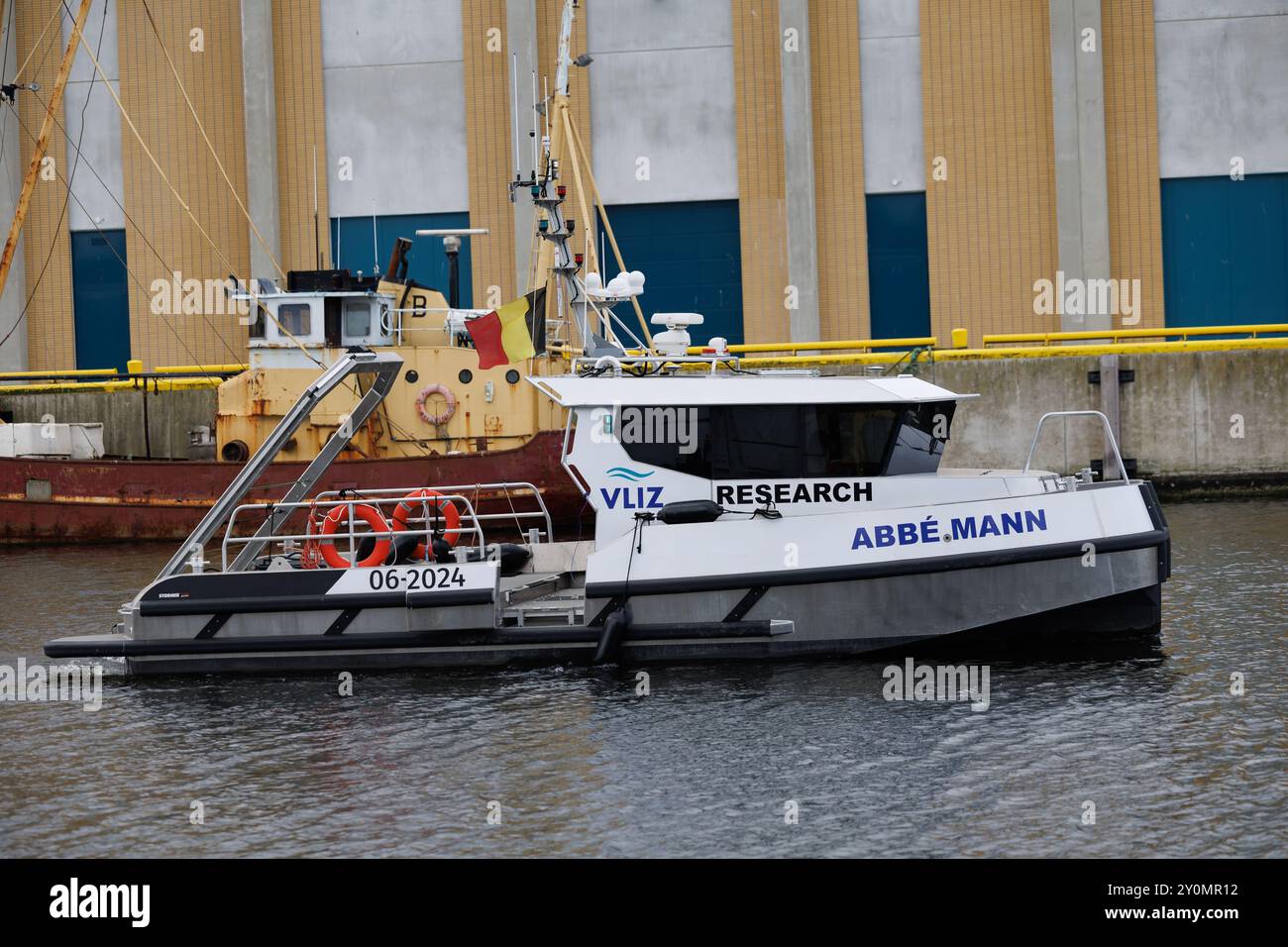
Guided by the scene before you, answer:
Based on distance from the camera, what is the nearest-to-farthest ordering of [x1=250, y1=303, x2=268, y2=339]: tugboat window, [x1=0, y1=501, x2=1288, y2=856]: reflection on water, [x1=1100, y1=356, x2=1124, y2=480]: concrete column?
[x1=0, y1=501, x2=1288, y2=856]: reflection on water → [x1=250, y1=303, x2=268, y2=339]: tugboat window → [x1=1100, y1=356, x2=1124, y2=480]: concrete column

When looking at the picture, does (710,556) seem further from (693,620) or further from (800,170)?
(800,170)

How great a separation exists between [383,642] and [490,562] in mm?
1087

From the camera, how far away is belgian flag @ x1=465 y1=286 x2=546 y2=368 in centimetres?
1380

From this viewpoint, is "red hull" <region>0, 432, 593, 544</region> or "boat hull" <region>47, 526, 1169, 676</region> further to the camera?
"red hull" <region>0, 432, 593, 544</region>

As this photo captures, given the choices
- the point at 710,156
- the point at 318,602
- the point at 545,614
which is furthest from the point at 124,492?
the point at 545,614

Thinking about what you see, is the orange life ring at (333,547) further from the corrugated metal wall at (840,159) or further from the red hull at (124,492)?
the corrugated metal wall at (840,159)

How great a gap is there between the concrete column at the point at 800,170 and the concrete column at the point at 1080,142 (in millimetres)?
3871

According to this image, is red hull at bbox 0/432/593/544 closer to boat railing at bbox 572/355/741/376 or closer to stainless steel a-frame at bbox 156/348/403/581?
boat railing at bbox 572/355/741/376

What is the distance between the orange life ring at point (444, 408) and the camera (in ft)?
77.3

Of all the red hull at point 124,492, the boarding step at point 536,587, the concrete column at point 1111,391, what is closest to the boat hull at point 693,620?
the boarding step at point 536,587

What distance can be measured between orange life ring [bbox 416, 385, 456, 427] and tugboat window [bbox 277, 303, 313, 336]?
79.9 inches

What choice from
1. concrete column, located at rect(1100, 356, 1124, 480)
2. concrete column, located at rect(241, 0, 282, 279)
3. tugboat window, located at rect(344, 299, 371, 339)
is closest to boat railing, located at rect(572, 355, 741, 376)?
tugboat window, located at rect(344, 299, 371, 339)

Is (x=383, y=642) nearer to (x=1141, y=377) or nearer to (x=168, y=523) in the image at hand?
(x=168, y=523)

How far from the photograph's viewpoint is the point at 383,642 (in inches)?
493
